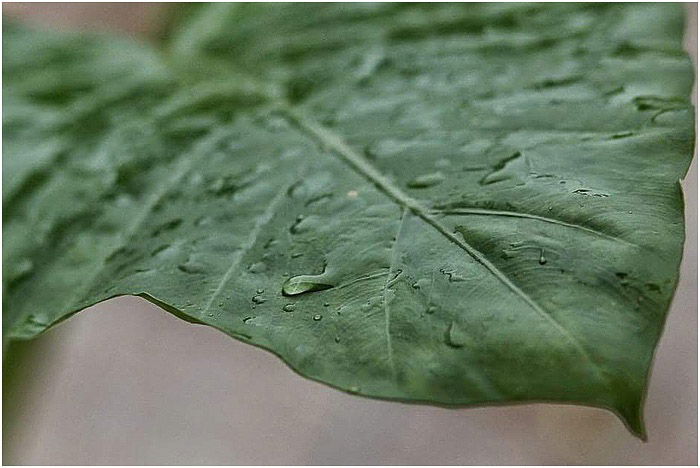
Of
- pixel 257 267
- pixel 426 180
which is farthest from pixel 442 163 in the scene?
pixel 257 267

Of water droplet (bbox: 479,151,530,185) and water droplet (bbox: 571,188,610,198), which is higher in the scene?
water droplet (bbox: 571,188,610,198)

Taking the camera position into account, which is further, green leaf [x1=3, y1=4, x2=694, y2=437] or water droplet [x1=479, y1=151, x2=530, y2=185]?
water droplet [x1=479, y1=151, x2=530, y2=185]

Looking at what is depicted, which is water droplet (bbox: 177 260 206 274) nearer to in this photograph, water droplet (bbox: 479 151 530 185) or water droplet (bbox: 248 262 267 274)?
water droplet (bbox: 248 262 267 274)

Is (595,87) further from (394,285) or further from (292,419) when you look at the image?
(292,419)

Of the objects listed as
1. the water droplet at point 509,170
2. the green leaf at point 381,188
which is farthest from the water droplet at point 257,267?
the water droplet at point 509,170

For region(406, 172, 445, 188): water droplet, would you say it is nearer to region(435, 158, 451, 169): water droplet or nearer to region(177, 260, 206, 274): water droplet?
region(435, 158, 451, 169): water droplet

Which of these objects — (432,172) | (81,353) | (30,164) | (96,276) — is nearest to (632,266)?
(432,172)

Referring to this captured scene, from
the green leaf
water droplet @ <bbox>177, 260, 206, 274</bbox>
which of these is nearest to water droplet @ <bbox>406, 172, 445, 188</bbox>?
the green leaf

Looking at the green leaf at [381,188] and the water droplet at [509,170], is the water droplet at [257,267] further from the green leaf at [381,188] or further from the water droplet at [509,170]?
the water droplet at [509,170]
